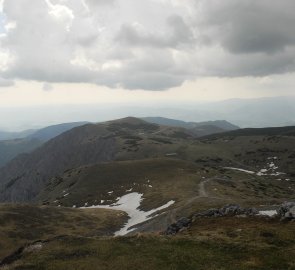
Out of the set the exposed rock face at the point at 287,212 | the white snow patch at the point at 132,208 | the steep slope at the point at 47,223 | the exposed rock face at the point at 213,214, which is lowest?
the white snow patch at the point at 132,208

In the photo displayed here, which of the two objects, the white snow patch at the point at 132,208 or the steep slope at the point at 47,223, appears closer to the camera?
the steep slope at the point at 47,223

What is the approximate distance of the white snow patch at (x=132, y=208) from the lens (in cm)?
9156

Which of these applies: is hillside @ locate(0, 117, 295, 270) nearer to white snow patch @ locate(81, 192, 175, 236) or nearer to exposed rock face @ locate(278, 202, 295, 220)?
white snow patch @ locate(81, 192, 175, 236)

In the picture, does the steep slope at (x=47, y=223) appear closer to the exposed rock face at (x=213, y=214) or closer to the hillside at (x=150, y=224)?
the hillside at (x=150, y=224)

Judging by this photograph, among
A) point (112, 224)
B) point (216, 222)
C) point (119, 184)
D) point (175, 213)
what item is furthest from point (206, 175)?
point (216, 222)

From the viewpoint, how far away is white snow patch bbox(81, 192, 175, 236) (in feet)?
300

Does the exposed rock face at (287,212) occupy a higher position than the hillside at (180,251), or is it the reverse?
the exposed rock face at (287,212)

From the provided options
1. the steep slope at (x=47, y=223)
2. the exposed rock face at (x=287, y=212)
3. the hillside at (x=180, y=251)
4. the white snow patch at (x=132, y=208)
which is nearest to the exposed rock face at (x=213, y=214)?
the exposed rock face at (x=287, y=212)

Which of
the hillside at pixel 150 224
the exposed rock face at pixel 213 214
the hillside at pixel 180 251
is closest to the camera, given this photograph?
the hillside at pixel 180 251

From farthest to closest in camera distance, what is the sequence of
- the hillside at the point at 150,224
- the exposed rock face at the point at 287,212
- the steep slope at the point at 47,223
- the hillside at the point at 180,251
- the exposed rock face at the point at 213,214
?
the steep slope at the point at 47,223 → the exposed rock face at the point at 213,214 → the exposed rock face at the point at 287,212 → the hillside at the point at 150,224 → the hillside at the point at 180,251

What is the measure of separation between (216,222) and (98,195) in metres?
90.6

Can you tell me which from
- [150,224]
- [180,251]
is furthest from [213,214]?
[150,224]

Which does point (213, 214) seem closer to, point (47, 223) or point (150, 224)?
point (150, 224)

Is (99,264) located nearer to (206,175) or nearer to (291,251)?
(291,251)
